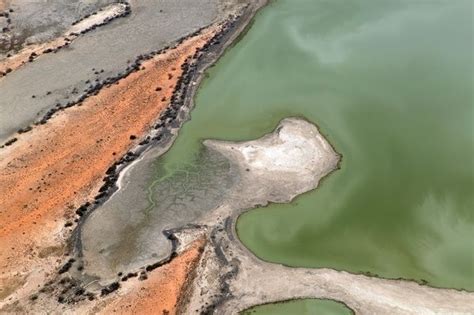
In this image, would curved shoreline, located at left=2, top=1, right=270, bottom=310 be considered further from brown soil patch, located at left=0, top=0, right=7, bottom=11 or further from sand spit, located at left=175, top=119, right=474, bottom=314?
brown soil patch, located at left=0, top=0, right=7, bottom=11

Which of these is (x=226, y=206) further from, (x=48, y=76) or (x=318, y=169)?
(x=48, y=76)

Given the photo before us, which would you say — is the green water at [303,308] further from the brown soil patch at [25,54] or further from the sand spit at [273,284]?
the brown soil patch at [25,54]

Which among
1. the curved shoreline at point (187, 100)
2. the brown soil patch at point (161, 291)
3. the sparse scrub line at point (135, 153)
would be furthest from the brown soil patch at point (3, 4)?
the brown soil patch at point (161, 291)

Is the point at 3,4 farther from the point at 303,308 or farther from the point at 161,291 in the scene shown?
the point at 303,308

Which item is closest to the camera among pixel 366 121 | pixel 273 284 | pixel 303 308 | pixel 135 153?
pixel 303 308

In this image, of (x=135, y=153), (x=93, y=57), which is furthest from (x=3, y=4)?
(x=135, y=153)

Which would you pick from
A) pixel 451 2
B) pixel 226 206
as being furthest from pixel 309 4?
pixel 226 206
